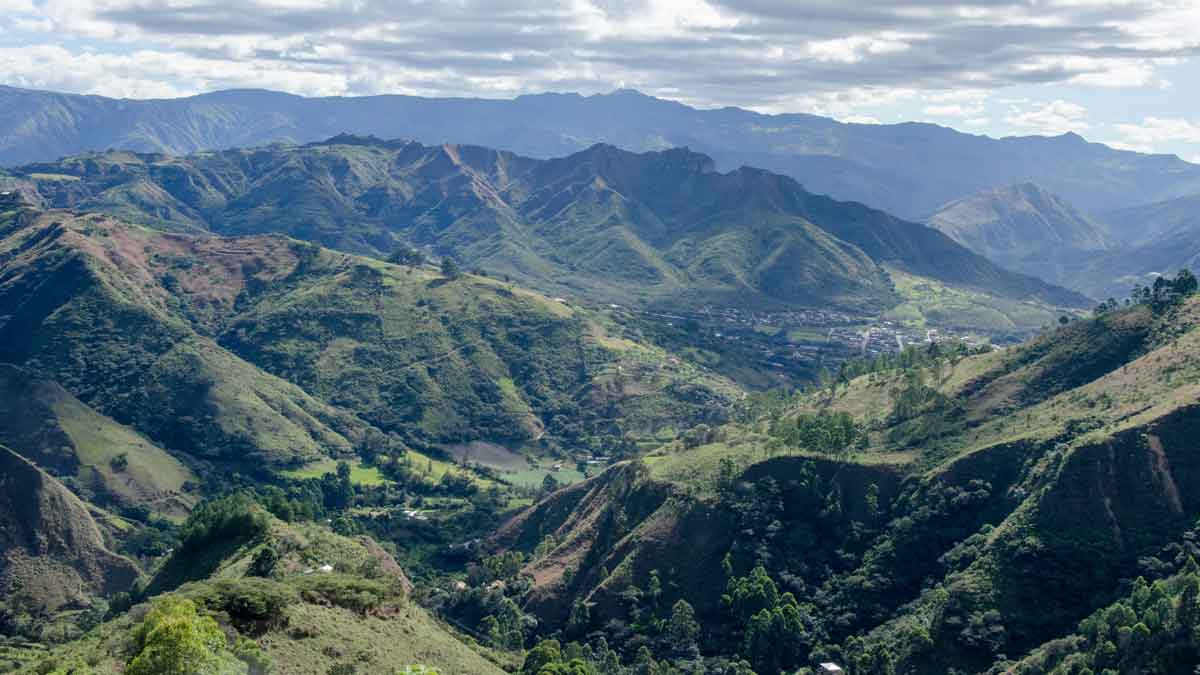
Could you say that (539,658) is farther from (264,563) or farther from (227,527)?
(227,527)

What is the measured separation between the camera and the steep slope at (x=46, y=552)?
143 m

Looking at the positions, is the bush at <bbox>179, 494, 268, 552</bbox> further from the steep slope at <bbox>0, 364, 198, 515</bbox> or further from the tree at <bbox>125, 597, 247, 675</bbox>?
the steep slope at <bbox>0, 364, 198, 515</bbox>

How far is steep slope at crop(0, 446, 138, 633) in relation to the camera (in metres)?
143

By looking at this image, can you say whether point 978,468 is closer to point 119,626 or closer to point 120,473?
point 119,626

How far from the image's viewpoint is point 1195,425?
119750 mm

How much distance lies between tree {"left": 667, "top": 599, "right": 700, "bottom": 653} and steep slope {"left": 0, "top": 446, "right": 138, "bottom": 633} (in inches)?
3212

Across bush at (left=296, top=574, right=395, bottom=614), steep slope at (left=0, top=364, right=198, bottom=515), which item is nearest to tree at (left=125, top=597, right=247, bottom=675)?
bush at (left=296, top=574, right=395, bottom=614)

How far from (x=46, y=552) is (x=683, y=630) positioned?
93.8m

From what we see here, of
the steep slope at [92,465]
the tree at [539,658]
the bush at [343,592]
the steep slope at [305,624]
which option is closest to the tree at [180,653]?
the steep slope at [305,624]

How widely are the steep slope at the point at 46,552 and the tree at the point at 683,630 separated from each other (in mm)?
81575

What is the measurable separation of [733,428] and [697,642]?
62103 millimetres

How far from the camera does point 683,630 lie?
120m

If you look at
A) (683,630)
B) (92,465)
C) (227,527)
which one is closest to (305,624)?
(227,527)

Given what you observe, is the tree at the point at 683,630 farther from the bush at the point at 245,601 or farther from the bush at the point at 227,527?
the bush at the point at 245,601
